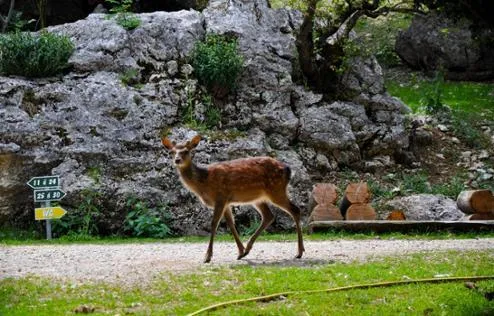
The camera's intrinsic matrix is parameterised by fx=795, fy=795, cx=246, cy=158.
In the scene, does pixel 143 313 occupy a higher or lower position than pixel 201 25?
lower

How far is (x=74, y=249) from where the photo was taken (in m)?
12.5

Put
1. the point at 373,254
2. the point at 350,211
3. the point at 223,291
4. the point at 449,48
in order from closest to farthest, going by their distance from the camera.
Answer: the point at 223,291 → the point at 373,254 → the point at 350,211 → the point at 449,48

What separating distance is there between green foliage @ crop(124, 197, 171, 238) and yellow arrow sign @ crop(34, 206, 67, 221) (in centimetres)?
141

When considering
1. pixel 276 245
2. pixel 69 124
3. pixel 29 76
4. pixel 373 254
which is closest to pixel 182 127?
pixel 69 124

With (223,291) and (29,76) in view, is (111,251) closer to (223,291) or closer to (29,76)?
(223,291)

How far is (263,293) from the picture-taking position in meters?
8.31

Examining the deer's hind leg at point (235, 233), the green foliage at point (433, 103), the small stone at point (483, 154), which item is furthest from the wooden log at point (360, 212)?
the green foliage at point (433, 103)

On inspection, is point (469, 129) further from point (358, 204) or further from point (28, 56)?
point (28, 56)

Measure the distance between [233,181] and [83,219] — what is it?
5268mm

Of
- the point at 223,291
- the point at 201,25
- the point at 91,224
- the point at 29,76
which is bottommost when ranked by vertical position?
the point at 91,224

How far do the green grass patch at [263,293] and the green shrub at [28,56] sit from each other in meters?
8.69

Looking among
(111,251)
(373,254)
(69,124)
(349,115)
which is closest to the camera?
(373,254)

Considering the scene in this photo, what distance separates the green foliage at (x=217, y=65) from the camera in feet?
58.7

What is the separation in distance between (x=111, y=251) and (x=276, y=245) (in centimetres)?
264
